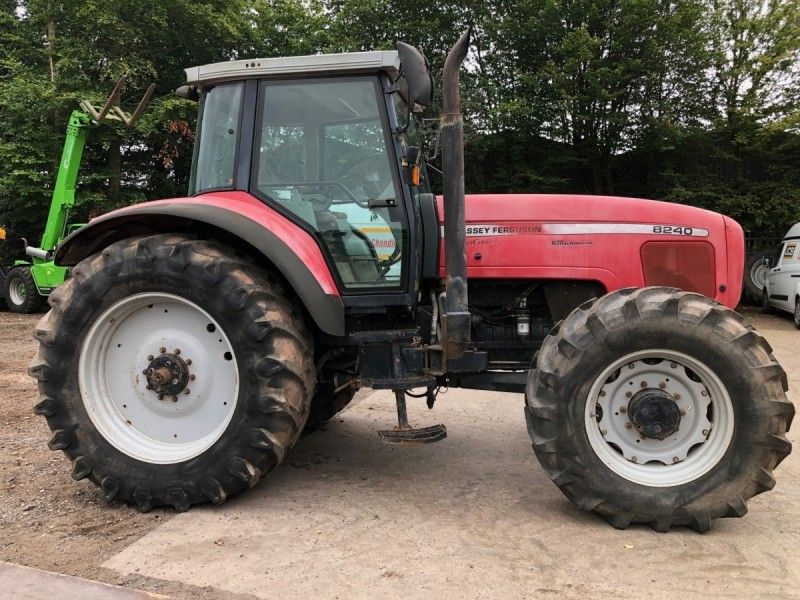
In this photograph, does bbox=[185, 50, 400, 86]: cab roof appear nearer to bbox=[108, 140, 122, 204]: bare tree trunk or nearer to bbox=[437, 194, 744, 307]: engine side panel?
bbox=[437, 194, 744, 307]: engine side panel

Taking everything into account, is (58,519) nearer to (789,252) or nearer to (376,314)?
(376,314)

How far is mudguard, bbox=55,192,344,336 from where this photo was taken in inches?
115

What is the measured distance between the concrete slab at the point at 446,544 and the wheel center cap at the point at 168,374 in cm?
63

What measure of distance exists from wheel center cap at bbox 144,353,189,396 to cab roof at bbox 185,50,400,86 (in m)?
1.53

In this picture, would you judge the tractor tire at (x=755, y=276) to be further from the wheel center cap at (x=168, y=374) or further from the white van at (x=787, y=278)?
the wheel center cap at (x=168, y=374)

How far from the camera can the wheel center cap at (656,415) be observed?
2.81 meters

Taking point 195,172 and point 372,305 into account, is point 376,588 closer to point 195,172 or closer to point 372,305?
point 372,305

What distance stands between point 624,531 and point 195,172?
2877 millimetres

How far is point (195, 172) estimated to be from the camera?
11.3 feet

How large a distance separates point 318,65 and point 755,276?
39.3 feet

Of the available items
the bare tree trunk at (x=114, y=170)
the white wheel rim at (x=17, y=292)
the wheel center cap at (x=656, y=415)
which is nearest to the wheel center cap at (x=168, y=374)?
the wheel center cap at (x=656, y=415)

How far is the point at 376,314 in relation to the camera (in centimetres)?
327

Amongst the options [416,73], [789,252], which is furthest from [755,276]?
[416,73]

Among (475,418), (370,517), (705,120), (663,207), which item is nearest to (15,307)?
(475,418)
